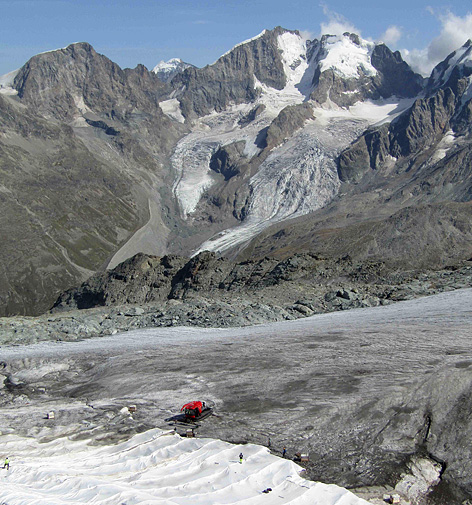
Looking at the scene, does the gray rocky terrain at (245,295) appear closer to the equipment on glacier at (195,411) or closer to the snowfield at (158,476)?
the equipment on glacier at (195,411)

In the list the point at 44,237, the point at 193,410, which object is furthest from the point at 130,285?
the point at 44,237

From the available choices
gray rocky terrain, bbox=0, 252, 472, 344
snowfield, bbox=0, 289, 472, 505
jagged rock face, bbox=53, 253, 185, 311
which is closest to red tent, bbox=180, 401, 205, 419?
snowfield, bbox=0, 289, 472, 505

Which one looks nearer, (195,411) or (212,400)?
(195,411)

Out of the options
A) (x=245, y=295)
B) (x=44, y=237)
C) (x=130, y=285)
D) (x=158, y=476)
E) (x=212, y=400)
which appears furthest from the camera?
(x=44, y=237)

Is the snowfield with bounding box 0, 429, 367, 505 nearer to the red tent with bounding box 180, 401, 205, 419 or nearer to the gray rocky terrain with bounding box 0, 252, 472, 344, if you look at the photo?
the red tent with bounding box 180, 401, 205, 419

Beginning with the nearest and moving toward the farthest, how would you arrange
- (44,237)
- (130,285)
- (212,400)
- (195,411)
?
(195,411)
(212,400)
(130,285)
(44,237)

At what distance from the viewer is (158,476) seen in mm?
15539

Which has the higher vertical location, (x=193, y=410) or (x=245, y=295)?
(x=245, y=295)

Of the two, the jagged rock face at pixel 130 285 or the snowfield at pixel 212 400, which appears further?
the jagged rock face at pixel 130 285

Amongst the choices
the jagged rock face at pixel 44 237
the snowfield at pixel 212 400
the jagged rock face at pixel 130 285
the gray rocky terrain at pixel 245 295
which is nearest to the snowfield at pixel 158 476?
the snowfield at pixel 212 400

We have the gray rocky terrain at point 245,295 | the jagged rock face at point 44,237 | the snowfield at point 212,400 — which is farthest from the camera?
the jagged rock face at point 44,237

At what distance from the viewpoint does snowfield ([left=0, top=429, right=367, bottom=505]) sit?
45.8ft

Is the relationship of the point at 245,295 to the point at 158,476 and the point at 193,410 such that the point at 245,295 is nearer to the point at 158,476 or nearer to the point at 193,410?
the point at 193,410

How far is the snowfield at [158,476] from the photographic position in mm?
13961
